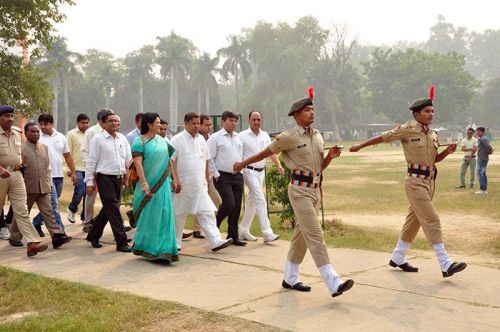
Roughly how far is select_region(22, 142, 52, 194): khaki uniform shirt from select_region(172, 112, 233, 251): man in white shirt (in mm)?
1781

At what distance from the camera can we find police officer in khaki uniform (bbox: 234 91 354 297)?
5516 mm

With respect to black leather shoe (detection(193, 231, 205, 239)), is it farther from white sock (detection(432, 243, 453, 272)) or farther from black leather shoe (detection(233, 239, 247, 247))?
white sock (detection(432, 243, 453, 272))

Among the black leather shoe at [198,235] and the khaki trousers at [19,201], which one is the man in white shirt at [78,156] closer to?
the black leather shoe at [198,235]

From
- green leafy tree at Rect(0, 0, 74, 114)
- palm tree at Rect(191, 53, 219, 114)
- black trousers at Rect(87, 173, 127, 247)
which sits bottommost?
black trousers at Rect(87, 173, 127, 247)

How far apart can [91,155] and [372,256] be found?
3.57m

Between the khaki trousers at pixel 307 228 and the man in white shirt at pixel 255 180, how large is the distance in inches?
101

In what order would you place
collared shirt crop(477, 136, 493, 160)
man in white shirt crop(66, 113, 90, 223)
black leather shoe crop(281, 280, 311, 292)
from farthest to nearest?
1. collared shirt crop(477, 136, 493, 160)
2. man in white shirt crop(66, 113, 90, 223)
3. black leather shoe crop(281, 280, 311, 292)

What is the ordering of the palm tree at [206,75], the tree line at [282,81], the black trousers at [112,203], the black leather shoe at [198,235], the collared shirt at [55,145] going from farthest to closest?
the palm tree at [206,75], the tree line at [282,81], the collared shirt at [55,145], the black leather shoe at [198,235], the black trousers at [112,203]

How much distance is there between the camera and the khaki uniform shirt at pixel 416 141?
6270mm

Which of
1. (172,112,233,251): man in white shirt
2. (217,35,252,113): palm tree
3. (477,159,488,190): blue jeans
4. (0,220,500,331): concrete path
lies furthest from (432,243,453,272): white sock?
(217,35,252,113): palm tree

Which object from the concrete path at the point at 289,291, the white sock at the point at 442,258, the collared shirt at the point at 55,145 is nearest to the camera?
the concrete path at the point at 289,291

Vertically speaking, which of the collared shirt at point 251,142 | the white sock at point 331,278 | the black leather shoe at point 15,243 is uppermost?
the collared shirt at point 251,142

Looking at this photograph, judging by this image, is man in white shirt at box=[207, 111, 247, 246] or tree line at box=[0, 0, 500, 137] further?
tree line at box=[0, 0, 500, 137]

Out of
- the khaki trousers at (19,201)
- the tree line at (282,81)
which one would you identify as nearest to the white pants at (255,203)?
the khaki trousers at (19,201)
